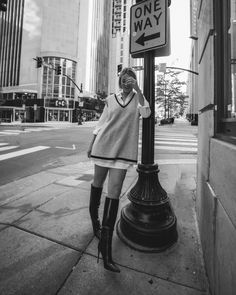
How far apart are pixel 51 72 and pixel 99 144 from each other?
49.6 metres

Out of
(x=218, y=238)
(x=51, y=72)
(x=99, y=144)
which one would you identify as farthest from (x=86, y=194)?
(x=51, y=72)

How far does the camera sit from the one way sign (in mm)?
2143

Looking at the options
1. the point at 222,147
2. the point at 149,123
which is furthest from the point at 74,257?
the point at 222,147

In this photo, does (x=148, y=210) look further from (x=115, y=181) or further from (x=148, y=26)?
(x=148, y=26)

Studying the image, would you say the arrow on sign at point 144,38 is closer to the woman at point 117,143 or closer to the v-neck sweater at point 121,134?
the woman at point 117,143

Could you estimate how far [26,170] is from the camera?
18.2ft

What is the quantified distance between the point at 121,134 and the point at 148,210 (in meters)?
0.88

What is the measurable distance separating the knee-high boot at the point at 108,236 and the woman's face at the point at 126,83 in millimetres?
1071

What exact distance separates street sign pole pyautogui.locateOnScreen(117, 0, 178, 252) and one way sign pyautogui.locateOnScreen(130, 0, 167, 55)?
0.12 m

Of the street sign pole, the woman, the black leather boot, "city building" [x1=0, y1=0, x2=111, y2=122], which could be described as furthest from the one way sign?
"city building" [x1=0, y1=0, x2=111, y2=122]

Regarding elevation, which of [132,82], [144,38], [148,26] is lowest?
[132,82]

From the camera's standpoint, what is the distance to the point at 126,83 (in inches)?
74.6

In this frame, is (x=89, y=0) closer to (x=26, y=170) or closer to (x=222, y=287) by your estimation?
(x=26, y=170)

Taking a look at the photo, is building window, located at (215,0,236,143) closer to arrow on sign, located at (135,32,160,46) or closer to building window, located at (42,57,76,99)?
arrow on sign, located at (135,32,160,46)
